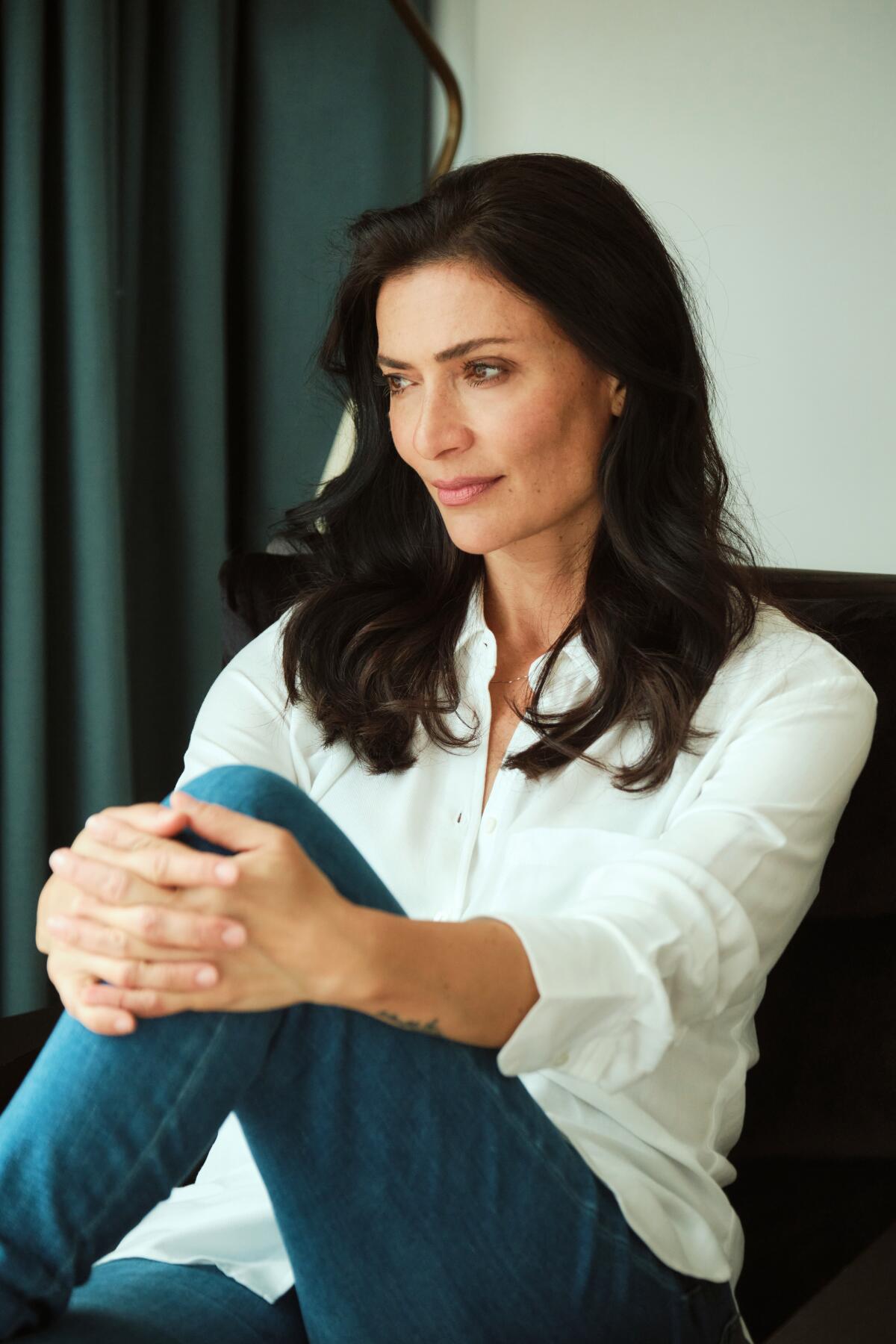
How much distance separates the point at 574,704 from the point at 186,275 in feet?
4.07

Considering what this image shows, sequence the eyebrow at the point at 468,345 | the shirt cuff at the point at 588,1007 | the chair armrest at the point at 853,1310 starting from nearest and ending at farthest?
1. the chair armrest at the point at 853,1310
2. the shirt cuff at the point at 588,1007
3. the eyebrow at the point at 468,345

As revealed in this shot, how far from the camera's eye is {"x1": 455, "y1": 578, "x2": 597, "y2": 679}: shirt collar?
1347mm

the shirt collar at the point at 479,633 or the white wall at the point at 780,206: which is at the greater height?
the white wall at the point at 780,206

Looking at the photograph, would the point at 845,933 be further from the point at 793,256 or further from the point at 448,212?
the point at 793,256

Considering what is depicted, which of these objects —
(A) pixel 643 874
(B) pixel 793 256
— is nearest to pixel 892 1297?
(A) pixel 643 874

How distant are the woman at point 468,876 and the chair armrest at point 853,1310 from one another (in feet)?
0.57

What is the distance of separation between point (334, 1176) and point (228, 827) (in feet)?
0.83

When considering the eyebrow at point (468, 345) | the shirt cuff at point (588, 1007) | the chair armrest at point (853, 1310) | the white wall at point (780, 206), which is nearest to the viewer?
the chair armrest at point (853, 1310)

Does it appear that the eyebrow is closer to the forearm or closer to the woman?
the woman

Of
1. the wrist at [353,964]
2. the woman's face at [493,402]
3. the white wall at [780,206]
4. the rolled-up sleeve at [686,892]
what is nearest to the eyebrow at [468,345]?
the woman's face at [493,402]

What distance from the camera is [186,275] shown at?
2.20 metres

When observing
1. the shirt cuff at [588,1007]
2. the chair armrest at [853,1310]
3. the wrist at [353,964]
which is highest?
the wrist at [353,964]

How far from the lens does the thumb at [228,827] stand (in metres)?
0.86

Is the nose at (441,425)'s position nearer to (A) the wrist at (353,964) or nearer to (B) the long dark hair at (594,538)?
(B) the long dark hair at (594,538)
